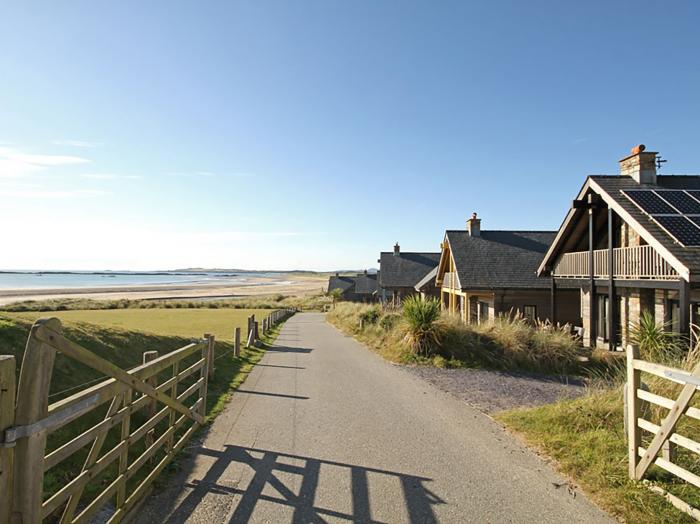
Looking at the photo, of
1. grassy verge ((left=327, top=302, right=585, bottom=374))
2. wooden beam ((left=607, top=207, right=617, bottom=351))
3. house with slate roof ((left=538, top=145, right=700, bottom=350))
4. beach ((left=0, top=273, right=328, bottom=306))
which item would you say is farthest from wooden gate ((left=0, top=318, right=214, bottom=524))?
beach ((left=0, top=273, right=328, bottom=306))

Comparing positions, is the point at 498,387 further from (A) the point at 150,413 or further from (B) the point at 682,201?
(B) the point at 682,201

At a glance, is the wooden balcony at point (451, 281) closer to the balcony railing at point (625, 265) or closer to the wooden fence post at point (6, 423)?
the balcony railing at point (625, 265)

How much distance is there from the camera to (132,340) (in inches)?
452

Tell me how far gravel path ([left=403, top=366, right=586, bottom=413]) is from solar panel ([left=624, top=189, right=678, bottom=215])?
5.86 metres

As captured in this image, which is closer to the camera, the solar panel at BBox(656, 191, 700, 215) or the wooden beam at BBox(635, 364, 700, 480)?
the wooden beam at BBox(635, 364, 700, 480)

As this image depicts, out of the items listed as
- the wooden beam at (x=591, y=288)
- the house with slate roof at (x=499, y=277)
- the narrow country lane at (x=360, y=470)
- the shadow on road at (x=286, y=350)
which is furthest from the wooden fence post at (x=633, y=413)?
the house with slate roof at (x=499, y=277)

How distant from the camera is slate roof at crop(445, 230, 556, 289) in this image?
939 inches

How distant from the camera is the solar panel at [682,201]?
44.6 ft

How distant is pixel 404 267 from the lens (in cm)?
4425

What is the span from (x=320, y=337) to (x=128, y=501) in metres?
19.3

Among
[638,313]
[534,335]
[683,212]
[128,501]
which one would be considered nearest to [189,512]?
[128,501]

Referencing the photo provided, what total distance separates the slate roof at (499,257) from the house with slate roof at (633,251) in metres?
2.78

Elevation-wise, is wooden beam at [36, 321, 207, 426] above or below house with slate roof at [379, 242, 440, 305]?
below

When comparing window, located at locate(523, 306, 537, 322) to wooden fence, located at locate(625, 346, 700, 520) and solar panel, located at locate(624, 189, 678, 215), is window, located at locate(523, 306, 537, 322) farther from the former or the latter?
wooden fence, located at locate(625, 346, 700, 520)
